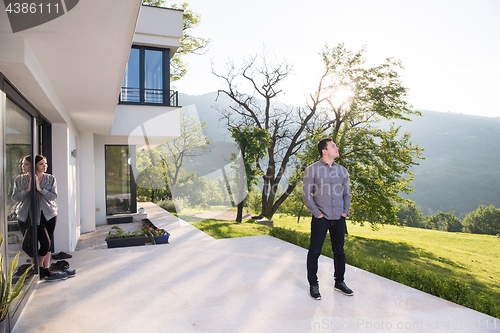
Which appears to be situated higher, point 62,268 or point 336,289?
point 62,268

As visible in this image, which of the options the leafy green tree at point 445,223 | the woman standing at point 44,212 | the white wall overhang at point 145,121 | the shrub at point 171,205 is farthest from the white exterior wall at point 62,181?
the leafy green tree at point 445,223

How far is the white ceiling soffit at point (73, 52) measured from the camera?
2188 millimetres

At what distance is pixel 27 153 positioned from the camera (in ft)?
13.1

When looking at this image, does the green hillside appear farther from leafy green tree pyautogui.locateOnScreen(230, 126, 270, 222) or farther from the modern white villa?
the modern white villa

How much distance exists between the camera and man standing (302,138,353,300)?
146 inches

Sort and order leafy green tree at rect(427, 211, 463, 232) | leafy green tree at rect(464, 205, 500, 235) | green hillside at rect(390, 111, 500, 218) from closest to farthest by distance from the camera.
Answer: leafy green tree at rect(464, 205, 500, 235) < leafy green tree at rect(427, 211, 463, 232) < green hillside at rect(390, 111, 500, 218)

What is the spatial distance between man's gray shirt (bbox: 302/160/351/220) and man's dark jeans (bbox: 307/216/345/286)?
0.37 feet

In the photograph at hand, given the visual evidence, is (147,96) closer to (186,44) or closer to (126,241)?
(126,241)

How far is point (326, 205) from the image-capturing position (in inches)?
146

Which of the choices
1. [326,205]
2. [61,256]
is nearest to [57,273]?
[61,256]

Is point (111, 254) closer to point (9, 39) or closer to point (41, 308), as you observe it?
point (41, 308)

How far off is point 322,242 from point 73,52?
10.9 feet

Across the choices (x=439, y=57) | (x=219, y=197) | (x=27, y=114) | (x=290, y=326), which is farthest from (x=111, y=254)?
(x=439, y=57)

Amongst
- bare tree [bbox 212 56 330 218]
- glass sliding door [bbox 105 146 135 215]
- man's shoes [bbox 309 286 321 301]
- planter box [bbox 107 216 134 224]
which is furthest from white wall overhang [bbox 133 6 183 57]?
bare tree [bbox 212 56 330 218]
